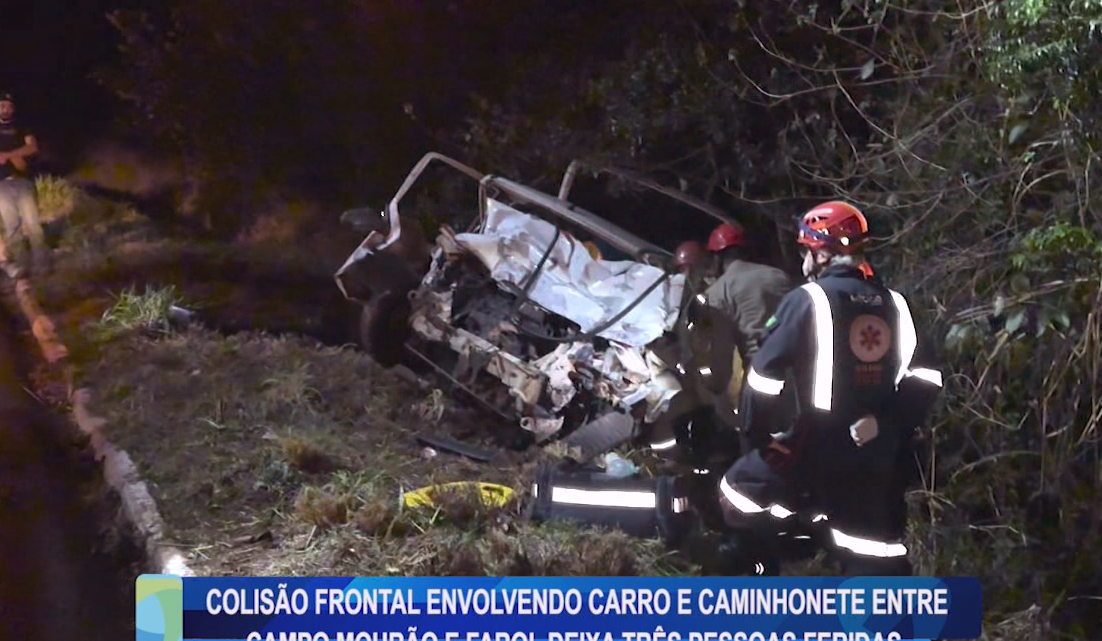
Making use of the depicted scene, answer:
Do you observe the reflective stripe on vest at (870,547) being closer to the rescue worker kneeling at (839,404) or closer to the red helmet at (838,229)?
the rescue worker kneeling at (839,404)

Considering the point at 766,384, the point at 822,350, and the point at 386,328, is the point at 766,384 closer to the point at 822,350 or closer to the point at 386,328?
the point at 822,350

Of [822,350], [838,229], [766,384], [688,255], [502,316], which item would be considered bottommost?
[502,316]

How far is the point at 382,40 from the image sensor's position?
8.27 meters

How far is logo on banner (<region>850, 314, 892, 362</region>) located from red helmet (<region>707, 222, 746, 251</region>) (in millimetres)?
1800

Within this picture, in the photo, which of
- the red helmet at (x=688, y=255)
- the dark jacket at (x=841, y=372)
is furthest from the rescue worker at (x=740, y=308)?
the dark jacket at (x=841, y=372)

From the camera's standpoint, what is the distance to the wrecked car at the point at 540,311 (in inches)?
212

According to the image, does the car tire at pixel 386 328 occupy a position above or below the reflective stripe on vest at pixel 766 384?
below

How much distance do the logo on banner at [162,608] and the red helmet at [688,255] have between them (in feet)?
10.3

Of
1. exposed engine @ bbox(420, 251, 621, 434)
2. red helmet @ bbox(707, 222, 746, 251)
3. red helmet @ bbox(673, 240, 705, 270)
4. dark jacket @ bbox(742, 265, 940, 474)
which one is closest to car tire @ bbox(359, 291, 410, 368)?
exposed engine @ bbox(420, 251, 621, 434)

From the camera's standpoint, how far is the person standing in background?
328 inches

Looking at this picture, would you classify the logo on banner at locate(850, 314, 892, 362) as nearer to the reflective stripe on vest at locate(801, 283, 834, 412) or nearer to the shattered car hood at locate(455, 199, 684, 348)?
the reflective stripe on vest at locate(801, 283, 834, 412)

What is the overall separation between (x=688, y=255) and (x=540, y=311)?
0.86 m

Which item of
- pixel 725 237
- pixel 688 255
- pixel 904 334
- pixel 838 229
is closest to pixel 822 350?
pixel 904 334

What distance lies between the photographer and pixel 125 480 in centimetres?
500
